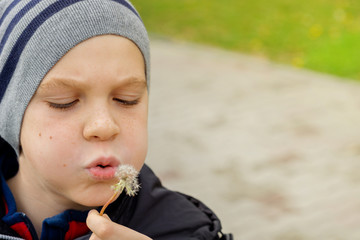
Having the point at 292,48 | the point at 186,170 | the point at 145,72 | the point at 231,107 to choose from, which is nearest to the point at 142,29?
the point at 145,72

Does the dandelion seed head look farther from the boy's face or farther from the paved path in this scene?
the paved path

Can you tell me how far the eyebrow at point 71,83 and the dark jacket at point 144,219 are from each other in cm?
35

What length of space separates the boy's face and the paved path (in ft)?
8.90

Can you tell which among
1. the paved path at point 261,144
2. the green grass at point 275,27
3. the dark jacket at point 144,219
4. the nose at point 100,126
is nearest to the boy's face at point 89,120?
the nose at point 100,126

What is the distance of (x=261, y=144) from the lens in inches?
217

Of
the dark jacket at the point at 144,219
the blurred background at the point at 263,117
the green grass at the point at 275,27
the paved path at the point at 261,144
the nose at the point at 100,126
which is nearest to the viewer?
the nose at the point at 100,126

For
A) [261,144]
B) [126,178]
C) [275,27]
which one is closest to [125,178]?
[126,178]

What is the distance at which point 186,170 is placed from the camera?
5113 millimetres

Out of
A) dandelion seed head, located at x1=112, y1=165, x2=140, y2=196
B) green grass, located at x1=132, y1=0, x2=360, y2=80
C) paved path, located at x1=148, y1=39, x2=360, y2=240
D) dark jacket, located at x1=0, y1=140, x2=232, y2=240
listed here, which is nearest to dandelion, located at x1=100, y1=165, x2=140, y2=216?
dandelion seed head, located at x1=112, y1=165, x2=140, y2=196

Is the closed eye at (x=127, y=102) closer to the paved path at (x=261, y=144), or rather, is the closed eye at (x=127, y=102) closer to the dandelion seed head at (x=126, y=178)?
the dandelion seed head at (x=126, y=178)

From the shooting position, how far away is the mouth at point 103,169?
1562 mm

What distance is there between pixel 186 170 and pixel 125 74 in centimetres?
355

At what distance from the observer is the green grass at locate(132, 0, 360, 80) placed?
7859mm

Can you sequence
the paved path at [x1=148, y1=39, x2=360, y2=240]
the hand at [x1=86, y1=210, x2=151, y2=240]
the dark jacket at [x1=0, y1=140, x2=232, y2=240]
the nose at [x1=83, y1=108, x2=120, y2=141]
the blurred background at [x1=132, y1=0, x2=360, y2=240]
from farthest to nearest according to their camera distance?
the blurred background at [x1=132, y1=0, x2=360, y2=240], the paved path at [x1=148, y1=39, x2=360, y2=240], the dark jacket at [x1=0, y1=140, x2=232, y2=240], the nose at [x1=83, y1=108, x2=120, y2=141], the hand at [x1=86, y1=210, x2=151, y2=240]
